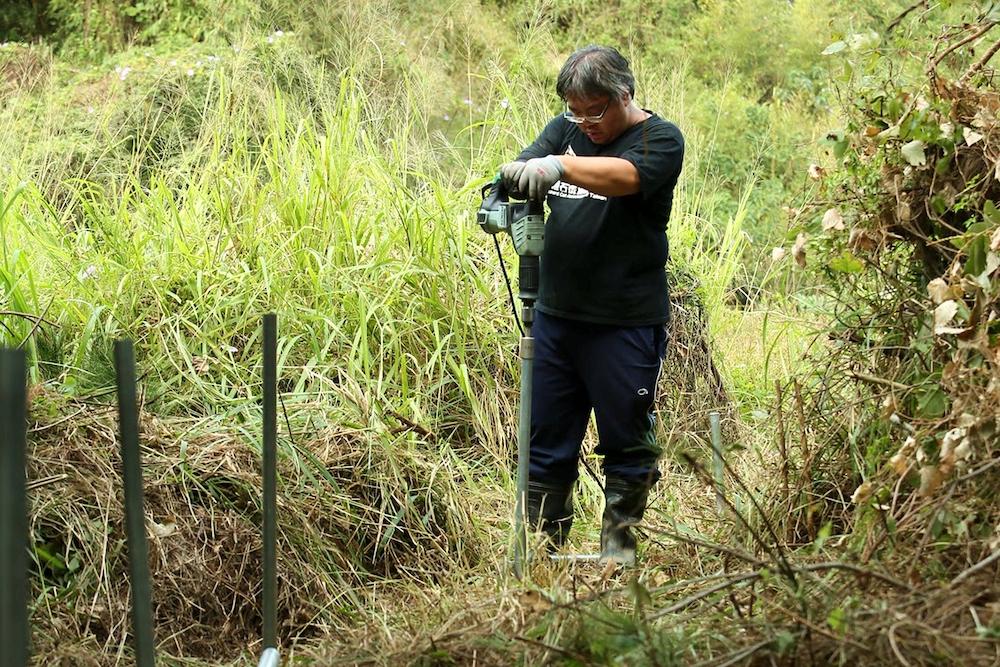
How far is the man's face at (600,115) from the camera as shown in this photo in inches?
134

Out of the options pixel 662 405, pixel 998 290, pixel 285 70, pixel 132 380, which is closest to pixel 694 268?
pixel 662 405

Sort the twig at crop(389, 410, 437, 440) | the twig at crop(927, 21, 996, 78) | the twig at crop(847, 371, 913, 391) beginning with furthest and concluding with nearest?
the twig at crop(389, 410, 437, 440)
the twig at crop(927, 21, 996, 78)
the twig at crop(847, 371, 913, 391)

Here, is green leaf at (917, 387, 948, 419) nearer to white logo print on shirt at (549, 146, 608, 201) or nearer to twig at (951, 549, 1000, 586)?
twig at (951, 549, 1000, 586)

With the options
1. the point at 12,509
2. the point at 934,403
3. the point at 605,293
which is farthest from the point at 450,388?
the point at 12,509

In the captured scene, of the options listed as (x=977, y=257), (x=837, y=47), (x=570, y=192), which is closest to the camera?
(x=977, y=257)

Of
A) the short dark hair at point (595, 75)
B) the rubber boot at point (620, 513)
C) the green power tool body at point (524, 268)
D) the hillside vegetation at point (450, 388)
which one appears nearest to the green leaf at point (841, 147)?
the hillside vegetation at point (450, 388)

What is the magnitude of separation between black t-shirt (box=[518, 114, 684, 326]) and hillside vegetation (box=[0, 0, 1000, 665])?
0.40m

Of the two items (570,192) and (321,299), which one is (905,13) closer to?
(570,192)

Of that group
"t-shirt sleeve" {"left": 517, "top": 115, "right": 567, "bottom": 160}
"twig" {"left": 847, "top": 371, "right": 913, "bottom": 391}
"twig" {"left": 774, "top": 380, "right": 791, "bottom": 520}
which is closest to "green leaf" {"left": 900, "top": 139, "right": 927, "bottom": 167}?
"twig" {"left": 847, "top": 371, "right": 913, "bottom": 391}

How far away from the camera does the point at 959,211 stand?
2.91m

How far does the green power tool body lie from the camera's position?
326 cm

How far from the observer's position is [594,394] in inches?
142

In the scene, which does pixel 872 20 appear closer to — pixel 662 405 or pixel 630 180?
pixel 662 405

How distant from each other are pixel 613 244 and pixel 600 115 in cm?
38
